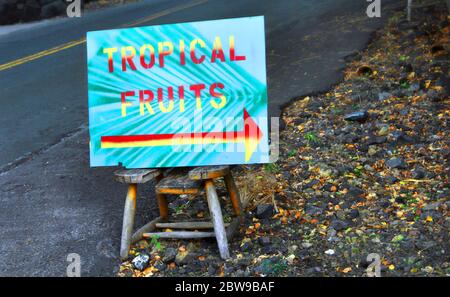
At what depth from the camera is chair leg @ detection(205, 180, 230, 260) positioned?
4.21 m

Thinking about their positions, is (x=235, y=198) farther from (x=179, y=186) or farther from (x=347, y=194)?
(x=347, y=194)

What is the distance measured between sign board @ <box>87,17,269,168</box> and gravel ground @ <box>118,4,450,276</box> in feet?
2.24

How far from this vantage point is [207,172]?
4.14 m

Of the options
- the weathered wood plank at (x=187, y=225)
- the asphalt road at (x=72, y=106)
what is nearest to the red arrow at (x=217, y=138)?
the weathered wood plank at (x=187, y=225)

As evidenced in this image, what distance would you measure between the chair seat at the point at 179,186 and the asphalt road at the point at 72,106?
0.67m

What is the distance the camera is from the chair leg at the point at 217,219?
4.21 metres

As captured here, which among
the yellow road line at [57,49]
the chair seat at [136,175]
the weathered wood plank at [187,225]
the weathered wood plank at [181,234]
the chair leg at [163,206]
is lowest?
the weathered wood plank at [181,234]

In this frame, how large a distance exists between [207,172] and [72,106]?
173 inches

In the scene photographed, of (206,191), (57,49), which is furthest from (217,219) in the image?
(57,49)

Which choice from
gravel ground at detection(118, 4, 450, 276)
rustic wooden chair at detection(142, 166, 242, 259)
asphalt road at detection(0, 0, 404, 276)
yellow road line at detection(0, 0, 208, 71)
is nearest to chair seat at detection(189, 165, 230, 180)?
rustic wooden chair at detection(142, 166, 242, 259)

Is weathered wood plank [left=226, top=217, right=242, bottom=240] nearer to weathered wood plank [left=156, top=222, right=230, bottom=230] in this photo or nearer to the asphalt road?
weathered wood plank [left=156, top=222, right=230, bottom=230]

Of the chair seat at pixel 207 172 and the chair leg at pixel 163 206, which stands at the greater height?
the chair seat at pixel 207 172

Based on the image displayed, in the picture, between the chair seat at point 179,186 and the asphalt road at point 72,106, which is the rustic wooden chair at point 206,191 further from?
the asphalt road at point 72,106

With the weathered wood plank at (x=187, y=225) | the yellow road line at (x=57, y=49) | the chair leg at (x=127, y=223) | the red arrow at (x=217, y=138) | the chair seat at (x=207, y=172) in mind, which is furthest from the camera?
the yellow road line at (x=57, y=49)
